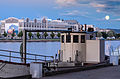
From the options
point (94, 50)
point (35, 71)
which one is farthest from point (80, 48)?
point (35, 71)

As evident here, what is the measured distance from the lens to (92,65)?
17453 mm

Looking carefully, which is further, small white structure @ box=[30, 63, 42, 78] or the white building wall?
the white building wall

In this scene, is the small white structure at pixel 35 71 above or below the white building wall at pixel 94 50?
below

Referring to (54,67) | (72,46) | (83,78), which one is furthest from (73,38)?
(83,78)

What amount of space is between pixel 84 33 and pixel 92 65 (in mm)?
3068

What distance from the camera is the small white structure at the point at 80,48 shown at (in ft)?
62.0

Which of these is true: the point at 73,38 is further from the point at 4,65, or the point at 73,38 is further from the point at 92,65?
the point at 4,65

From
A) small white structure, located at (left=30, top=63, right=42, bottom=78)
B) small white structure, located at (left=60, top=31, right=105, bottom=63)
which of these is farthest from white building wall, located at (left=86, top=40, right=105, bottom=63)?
small white structure, located at (left=30, top=63, right=42, bottom=78)

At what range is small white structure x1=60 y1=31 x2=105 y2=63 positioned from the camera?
18891 millimetres

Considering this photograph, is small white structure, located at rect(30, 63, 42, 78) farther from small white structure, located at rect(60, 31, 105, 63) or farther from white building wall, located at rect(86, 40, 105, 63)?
white building wall, located at rect(86, 40, 105, 63)

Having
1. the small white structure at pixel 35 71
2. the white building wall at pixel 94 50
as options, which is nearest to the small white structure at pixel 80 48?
the white building wall at pixel 94 50

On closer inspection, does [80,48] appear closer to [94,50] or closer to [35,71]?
[94,50]

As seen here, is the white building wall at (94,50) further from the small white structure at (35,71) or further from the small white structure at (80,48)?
the small white structure at (35,71)

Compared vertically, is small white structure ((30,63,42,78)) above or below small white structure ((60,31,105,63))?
below
